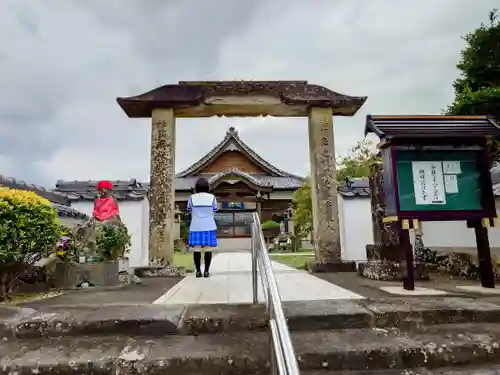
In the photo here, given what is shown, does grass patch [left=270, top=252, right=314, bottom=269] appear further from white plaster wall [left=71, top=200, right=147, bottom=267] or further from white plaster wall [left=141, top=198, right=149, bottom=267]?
white plaster wall [left=71, top=200, right=147, bottom=267]

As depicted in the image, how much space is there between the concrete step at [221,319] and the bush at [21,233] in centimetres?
114

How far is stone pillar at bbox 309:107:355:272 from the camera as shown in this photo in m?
6.38

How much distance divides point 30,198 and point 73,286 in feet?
4.63

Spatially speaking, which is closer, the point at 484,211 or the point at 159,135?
the point at 484,211

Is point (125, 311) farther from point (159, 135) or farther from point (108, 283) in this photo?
point (159, 135)

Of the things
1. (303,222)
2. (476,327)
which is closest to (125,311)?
(476,327)

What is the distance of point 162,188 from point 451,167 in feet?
15.6

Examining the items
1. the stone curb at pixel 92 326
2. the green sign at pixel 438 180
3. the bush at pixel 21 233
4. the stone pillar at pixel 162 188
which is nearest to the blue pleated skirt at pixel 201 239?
the stone pillar at pixel 162 188

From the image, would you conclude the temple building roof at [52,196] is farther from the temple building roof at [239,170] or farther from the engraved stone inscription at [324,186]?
the temple building roof at [239,170]

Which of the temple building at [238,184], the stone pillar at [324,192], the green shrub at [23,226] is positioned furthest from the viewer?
the temple building at [238,184]

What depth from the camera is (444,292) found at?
147 inches

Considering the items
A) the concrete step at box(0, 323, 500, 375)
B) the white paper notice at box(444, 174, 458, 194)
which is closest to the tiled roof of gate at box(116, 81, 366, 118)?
the white paper notice at box(444, 174, 458, 194)

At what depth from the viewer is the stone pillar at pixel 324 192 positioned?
251 inches

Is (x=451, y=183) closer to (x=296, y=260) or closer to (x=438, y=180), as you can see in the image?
(x=438, y=180)
